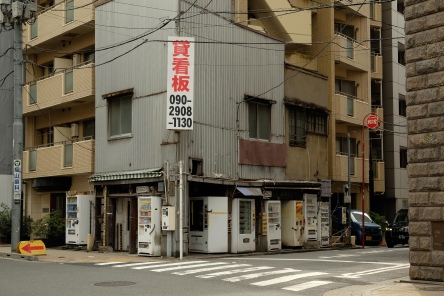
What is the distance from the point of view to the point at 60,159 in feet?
99.5

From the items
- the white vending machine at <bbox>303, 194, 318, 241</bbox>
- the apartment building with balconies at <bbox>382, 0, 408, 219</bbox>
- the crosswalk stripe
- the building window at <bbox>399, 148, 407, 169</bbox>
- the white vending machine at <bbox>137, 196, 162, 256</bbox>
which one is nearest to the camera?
the crosswalk stripe

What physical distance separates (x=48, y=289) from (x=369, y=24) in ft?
103

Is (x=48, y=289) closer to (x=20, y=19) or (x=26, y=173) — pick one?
Result: (x=20, y=19)

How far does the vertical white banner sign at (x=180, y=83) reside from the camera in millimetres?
23141

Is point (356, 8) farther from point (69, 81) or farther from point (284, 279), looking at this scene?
point (284, 279)

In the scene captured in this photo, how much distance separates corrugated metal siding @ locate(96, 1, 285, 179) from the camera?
2433 cm

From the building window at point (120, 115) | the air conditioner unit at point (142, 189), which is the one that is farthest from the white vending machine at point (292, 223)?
the building window at point (120, 115)

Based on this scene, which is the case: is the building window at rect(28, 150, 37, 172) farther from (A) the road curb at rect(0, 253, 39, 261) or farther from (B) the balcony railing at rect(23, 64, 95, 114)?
(A) the road curb at rect(0, 253, 39, 261)

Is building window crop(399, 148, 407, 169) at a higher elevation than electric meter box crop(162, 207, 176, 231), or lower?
higher

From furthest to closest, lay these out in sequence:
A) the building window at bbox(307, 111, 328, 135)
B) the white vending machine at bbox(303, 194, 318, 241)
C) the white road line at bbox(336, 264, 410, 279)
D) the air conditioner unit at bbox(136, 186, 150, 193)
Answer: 1. the building window at bbox(307, 111, 328, 135)
2. the white vending machine at bbox(303, 194, 318, 241)
3. the air conditioner unit at bbox(136, 186, 150, 193)
4. the white road line at bbox(336, 264, 410, 279)

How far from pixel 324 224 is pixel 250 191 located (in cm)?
626

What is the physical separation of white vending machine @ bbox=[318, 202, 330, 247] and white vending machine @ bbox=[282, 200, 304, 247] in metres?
1.53

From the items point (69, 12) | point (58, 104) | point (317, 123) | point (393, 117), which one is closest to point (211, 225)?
point (317, 123)

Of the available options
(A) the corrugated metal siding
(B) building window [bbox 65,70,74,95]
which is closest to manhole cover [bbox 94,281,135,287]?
(A) the corrugated metal siding
